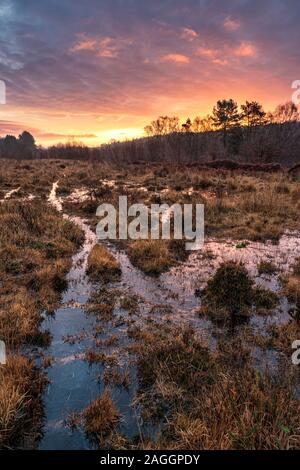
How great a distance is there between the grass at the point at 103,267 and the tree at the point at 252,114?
1963 inches

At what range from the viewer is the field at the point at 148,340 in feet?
12.0

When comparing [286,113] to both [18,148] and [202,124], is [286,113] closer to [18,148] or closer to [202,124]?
[202,124]

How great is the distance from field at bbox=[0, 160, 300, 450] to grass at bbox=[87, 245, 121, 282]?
35 mm

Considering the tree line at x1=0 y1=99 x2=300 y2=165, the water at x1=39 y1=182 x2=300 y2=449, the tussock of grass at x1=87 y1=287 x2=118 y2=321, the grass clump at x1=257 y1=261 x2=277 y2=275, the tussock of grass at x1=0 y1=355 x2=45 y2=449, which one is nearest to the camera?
the tussock of grass at x1=0 y1=355 x2=45 y2=449

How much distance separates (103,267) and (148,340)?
10.9 ft

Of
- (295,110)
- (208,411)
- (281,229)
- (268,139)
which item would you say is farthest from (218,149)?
(208,411)

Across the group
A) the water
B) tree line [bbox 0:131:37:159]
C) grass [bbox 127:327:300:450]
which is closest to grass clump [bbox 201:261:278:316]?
the water

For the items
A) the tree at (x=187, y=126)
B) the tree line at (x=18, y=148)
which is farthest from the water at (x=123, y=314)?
the tree line at (x=18, y=148)

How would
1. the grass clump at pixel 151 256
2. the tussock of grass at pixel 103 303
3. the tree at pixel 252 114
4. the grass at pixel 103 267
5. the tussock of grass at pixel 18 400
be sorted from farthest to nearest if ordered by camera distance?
the tree at pixel 252 114 < the grass clump at pixel 151 256 < the grass at pixel 103 267 < the tussock of grass at pixel 103 303 < the tussock of grass at pixel 18 400

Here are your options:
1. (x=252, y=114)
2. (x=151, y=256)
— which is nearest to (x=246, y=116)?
(x=252, y=114)

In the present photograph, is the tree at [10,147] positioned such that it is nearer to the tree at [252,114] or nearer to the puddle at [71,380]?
the tree at [252,114]

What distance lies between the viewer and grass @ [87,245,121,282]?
8060 millimetres

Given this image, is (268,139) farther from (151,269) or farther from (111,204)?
(151,269)

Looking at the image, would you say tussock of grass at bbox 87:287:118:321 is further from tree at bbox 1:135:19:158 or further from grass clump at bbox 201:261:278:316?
tree at bbox 1:135:19:158
